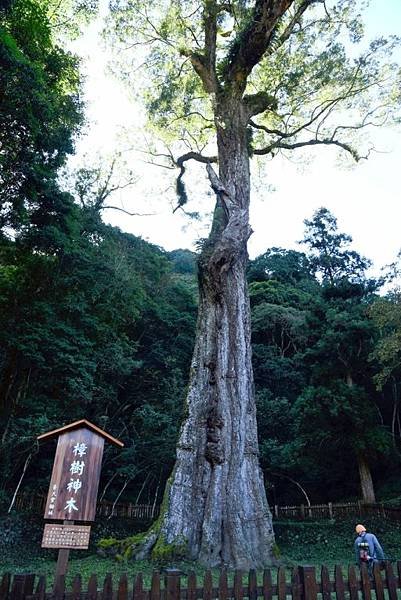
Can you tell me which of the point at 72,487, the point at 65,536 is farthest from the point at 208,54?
the point at 65,536

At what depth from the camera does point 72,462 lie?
4.34 meters

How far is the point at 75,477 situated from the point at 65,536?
53 centimetres

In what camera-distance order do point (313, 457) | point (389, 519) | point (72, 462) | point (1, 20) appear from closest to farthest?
point (72, 462), point (1, 20), point (389, 519), point (313, 457)

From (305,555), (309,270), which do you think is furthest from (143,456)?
(309,270)

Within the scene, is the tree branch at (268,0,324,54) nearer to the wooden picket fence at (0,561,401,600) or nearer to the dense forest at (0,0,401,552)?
the dense forest at (0,0,401,552)

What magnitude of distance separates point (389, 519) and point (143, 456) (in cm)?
764

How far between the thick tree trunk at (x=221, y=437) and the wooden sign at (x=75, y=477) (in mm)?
2346

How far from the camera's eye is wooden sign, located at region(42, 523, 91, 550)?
12.7ft

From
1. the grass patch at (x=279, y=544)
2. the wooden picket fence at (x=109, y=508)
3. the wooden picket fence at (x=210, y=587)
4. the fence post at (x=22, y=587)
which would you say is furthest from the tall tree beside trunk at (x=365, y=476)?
the fence post at (x=22, y=587)

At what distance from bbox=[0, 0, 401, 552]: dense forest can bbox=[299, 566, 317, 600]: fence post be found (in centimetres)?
585

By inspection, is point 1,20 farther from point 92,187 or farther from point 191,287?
point 191,287

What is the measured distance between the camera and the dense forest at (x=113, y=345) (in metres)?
9.97

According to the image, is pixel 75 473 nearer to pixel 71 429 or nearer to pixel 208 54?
pixel 71 429

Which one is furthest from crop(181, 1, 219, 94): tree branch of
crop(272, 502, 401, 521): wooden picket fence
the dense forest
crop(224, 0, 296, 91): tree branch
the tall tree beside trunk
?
crop(272, 502, 401, 521): wooden picket fence
